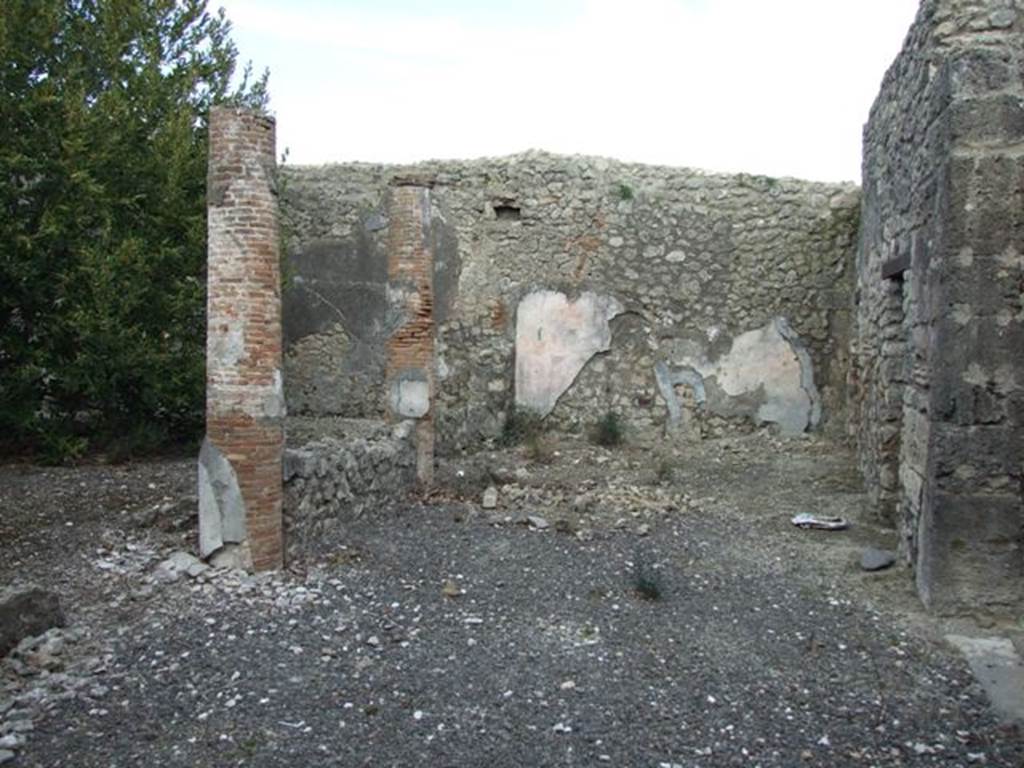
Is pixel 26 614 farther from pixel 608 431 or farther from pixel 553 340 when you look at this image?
pixel 553 340

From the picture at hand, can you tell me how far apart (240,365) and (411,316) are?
2.98 meters

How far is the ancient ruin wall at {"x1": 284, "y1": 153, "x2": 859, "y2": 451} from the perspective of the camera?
36.3 ft

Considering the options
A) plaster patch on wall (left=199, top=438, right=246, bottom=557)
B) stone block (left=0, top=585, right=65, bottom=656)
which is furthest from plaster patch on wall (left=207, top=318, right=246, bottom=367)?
stone block (left=0, top=585, right=65, bottom=656)

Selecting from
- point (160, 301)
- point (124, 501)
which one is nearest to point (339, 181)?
point (160, 301)

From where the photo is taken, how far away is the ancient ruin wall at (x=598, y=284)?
36.3 feet

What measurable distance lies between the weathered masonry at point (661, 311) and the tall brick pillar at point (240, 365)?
15mm

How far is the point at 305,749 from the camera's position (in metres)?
3.62

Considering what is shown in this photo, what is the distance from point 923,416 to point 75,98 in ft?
26.6

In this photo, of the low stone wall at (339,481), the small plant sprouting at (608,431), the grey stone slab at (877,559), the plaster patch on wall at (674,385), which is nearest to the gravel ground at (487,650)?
the grey stone slab at (877,559)

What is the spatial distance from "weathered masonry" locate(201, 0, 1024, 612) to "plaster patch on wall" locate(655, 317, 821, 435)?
0.09 feet

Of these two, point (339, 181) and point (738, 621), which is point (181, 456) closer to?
point (339, 181)

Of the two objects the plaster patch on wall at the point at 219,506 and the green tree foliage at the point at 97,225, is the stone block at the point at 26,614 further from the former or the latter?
the green tree foliage at the point at 97,225

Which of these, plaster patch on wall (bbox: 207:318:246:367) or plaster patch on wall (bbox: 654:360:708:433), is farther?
plaster patch on wall (bbox: 654:360:708:433)

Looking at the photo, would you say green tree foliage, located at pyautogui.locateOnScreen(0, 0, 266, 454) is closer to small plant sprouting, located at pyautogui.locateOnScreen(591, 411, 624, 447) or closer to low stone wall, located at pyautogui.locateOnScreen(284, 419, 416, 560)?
low stone wall, located at pyautogui.locateOnScreen(284, 419, 416, 560)
